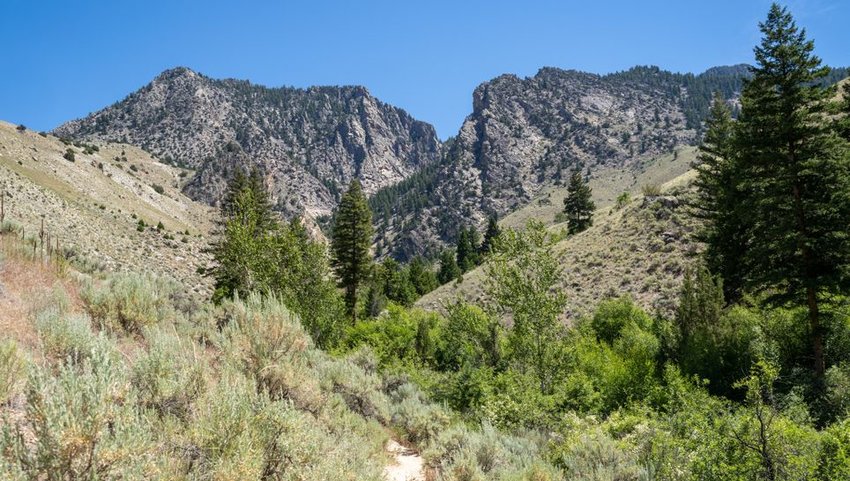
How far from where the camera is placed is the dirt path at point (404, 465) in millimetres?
6906

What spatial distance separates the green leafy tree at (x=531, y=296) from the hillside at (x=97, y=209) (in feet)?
43.5

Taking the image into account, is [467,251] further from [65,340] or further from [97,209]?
[65,340]

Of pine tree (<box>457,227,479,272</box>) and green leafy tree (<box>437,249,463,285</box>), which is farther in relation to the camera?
pine tree (<box>457,227,479,272</box>)

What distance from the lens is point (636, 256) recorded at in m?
39.6

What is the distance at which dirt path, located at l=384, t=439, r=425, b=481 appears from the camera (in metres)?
6.91

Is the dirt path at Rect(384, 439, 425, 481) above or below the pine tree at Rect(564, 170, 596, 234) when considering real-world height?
below

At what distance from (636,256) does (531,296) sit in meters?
28.0

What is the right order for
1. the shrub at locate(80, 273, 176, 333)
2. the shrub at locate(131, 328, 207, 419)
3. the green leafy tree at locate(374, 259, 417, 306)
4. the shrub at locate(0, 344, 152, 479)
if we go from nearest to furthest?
the shrub at locate(0, 344, 152, 479), the shrub at locate(131, 328, 207, 419), the shrub at locate(80, 273, 176, 333), the green leafy tree at locate(374, 259, 417, 306)

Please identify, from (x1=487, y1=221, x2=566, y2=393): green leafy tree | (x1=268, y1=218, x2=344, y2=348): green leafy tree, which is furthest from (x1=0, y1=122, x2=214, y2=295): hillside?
(x1=487, y1=221, x2=566, y2=393): green leafy tree

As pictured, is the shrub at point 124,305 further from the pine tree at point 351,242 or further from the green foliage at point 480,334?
the pine tree at point 351,242

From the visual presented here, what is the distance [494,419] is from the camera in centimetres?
1130

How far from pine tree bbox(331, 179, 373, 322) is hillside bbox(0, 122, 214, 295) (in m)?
12.6

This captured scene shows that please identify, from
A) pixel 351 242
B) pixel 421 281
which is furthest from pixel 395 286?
pixel 351 242

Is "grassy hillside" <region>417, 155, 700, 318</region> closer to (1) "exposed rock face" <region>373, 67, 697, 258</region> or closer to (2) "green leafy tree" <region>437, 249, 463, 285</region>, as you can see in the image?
(2) "green leafy tree" <region>437, 249, 463, 285</region>
